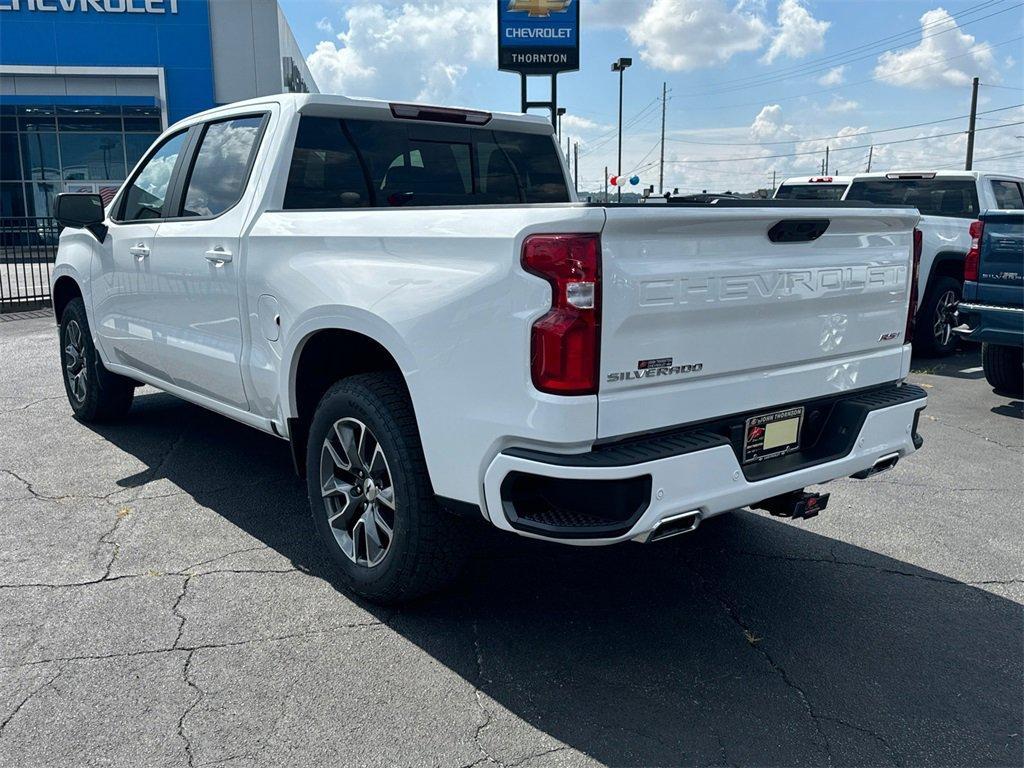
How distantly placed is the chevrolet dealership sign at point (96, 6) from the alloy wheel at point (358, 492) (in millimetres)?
28136

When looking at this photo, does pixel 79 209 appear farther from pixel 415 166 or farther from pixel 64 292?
pixel 415 166

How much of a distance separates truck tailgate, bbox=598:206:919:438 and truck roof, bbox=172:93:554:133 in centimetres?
215

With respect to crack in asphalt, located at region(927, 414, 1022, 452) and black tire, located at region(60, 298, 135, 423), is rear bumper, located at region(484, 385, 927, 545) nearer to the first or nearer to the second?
crack in asphalt, located at region(927, 414, 1022, 452)

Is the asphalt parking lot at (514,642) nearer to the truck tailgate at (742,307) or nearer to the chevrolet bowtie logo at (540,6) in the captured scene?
the truck tailgate at (742,307)

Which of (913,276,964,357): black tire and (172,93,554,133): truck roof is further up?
(172,93,554,133): truck roof

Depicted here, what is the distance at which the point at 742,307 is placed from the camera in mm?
3027

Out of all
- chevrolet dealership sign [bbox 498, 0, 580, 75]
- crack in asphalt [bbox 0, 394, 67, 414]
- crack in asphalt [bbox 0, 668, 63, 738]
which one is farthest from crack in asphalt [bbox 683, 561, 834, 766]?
chevrolet dealership sign [bbox 498, 0, 580, 75]

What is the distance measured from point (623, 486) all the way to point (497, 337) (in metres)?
0.60

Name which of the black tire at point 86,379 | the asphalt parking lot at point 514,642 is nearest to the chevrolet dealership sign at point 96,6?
the black tire at point 86,379

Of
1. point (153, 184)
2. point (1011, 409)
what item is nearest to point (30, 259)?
point (153, 184)

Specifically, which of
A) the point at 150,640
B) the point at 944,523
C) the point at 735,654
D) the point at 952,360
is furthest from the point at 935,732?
the point at 952,360

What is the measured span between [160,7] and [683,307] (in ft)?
95.8

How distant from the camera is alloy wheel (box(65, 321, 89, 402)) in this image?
6.28 metres

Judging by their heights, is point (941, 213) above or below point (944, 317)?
above
